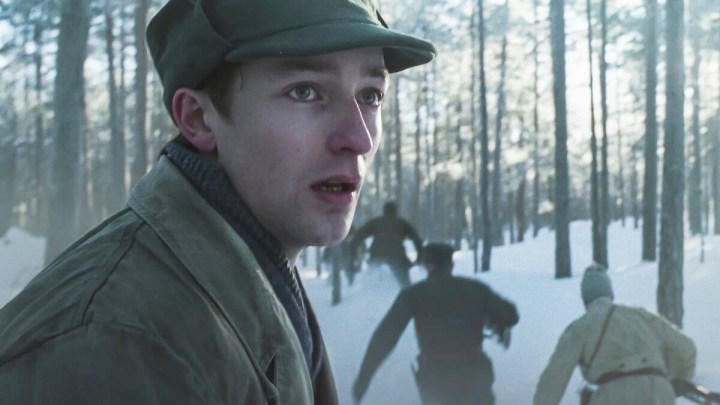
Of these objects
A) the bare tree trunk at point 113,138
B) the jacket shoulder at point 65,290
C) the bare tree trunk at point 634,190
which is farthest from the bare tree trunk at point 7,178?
the jacket shoulder at point 65,290

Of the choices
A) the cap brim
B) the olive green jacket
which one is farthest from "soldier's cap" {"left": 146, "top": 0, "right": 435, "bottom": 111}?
the olive green jacket

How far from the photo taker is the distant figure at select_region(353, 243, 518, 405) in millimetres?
4504

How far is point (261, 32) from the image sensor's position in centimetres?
88

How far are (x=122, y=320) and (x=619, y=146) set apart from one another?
14.0 feet

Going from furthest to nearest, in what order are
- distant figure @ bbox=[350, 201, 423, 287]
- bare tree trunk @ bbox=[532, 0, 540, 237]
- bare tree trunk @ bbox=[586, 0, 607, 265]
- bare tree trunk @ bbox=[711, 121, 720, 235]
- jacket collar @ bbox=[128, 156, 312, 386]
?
1. distant figure @ bbox=[350, 201, 423, 287]
2. bare tree trunk @ bbox=[532, 0, 540, 237]
3. bare tree trunk @ bbox=[586, 0, 607, 265]
4. bare tree trunk @ bbox=[711, 121, 720, 235]
5. jacket collar @ bbox=[128, 156, 312, 386]

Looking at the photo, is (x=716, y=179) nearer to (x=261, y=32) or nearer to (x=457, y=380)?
(x=457, y=380)

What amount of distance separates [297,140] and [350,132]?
0.21 feet

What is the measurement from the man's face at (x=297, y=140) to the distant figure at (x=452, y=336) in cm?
362

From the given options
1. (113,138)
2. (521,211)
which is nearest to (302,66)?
(521,211)

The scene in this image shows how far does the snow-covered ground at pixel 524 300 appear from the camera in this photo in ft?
14.1

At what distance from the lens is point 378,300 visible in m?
5.03

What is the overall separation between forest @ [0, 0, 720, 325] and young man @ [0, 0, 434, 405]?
3.67 m

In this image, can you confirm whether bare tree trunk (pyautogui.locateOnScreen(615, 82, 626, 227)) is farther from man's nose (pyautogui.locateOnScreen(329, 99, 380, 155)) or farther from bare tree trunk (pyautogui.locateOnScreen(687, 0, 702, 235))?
man's nose (pyautogui.locateOnScreen(329, 99, 380, 155))

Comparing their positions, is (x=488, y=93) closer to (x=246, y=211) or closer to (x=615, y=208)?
(x=615, y=208)
